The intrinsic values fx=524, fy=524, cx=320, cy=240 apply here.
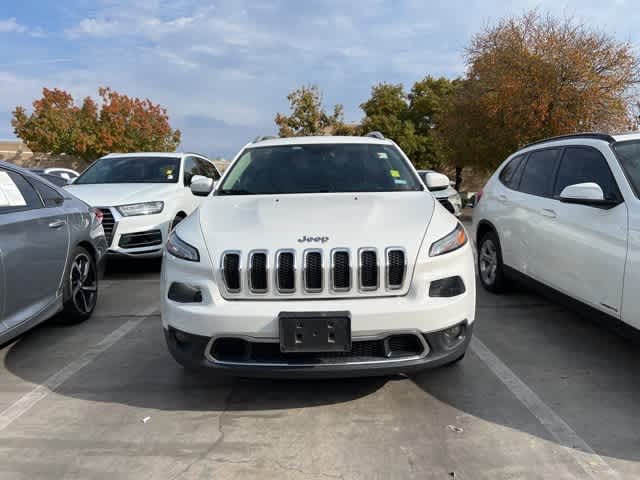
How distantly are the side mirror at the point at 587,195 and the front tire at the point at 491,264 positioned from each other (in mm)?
1822

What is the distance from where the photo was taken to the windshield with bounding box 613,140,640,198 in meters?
3.51

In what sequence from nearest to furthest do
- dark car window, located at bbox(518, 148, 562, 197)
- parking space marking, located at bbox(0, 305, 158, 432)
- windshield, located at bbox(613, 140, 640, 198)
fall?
parking space marking, located at bbox(0, 305, 158, 432), windshield, located at bbox(613, 140, 640, 198), dark car window, located at bbox(518, 148, 562, 197)

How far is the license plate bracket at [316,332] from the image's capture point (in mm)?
2805

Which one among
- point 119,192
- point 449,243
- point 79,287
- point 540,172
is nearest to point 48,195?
point 79,287

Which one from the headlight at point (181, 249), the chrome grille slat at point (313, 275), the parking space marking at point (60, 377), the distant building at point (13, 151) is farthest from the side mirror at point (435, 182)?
the distant building at point (13, 151)

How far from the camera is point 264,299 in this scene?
116 inches

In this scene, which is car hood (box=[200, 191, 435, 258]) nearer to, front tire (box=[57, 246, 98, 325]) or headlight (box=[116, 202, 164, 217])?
front tire (box=[57, 246, 98, 325])

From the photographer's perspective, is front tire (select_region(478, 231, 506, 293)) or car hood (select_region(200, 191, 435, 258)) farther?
front tire (select_region(478, 231, 506, 293))

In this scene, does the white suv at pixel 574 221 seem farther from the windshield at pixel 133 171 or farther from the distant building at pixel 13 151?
the distant building at pixel 13 151

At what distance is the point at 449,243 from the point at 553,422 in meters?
1.16

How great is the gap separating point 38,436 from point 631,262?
11.8 ft

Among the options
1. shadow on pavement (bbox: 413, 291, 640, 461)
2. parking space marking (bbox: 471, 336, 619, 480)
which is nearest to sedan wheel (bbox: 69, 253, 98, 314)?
shadow on pavement (bbox: 413, 291, 640, 461)

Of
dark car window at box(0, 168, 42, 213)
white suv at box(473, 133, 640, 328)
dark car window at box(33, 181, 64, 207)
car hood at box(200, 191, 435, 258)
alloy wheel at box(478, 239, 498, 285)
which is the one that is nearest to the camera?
car hood at box(200, 191, 435, 258)

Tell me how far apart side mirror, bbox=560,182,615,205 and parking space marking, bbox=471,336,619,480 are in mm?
1291
